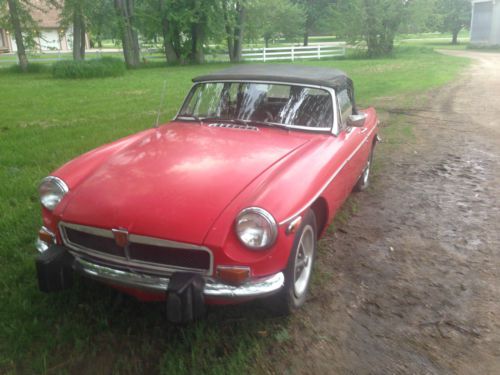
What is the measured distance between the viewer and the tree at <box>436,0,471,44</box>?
155 feet

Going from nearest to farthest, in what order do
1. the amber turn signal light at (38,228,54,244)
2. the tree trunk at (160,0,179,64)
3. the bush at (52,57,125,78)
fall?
1. the amber turn signal light at (38,228,54,244)
2. the bush at (52,57,125,78)
3. the tree trunk at (160,0,179,64)

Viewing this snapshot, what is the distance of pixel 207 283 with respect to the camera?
96.6 inches

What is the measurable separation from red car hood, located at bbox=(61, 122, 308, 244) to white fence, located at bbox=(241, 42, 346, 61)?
87.8ft

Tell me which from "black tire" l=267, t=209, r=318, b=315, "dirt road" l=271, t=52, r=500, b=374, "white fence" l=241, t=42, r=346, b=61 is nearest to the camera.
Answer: "dirt road" l=271, t=52, r=500, b=374

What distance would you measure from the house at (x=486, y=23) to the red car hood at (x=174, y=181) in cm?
3652

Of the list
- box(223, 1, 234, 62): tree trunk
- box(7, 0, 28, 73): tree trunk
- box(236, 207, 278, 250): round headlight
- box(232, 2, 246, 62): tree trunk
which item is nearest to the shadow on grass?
box(236, 207, 278, 250): round headlight

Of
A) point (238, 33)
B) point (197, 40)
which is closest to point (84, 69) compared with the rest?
point (197, 40)

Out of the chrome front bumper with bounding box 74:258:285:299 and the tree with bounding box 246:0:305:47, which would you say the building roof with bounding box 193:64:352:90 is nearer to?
the chrome front bumper with bounding box 74:258:285:299

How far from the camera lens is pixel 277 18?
4325 cm

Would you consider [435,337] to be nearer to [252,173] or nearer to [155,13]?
[252,173]

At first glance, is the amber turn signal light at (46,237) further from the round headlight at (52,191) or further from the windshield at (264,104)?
the windshield at (264,104)

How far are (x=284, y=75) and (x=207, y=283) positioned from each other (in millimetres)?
2355

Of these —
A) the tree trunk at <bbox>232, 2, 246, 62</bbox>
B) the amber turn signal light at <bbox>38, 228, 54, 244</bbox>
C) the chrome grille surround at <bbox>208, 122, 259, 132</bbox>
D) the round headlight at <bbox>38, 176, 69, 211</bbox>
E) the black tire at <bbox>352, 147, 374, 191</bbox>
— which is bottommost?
the black tire at <bbox>352, 147, 374, 191</bbox>

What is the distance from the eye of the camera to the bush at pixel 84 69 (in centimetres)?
1736
